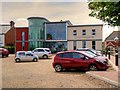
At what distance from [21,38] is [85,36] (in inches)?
600

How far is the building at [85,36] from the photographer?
54450 mm

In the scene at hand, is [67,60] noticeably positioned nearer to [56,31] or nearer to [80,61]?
[80,61]

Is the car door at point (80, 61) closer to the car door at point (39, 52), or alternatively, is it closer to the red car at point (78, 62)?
the red car at point (78, 62)

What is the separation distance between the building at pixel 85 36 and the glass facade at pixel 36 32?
6.46 meters

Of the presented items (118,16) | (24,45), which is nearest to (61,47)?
(24,45)

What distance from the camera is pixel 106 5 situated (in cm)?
1247

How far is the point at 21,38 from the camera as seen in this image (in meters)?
58.8

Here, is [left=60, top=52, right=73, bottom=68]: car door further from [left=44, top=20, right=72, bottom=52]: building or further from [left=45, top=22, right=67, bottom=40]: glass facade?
[left=45, top=22, right=67, bottom=40]: glass facade

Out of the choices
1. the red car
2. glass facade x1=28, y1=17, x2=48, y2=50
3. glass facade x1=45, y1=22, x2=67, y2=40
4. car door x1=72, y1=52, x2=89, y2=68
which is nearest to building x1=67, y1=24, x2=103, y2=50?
glass facade x1=45, y1=22, x2=67, y2=40

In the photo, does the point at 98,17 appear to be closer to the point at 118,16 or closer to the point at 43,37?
the point at 118,16

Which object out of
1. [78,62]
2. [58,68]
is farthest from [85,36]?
[78,62]

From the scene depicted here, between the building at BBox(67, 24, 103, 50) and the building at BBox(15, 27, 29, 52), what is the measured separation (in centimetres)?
1023

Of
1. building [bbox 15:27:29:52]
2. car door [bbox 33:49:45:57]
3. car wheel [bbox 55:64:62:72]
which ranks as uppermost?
building [bbox 15:27:29:52]

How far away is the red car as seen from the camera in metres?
16.4
